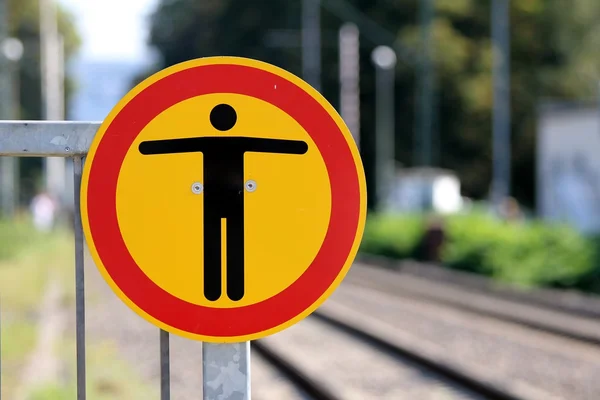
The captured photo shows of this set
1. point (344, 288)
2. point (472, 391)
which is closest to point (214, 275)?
point (472, 391)

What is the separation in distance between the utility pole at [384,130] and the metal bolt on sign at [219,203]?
1487 inches

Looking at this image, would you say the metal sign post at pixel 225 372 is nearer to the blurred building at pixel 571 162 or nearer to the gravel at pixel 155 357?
the gravel at pixel 155 357

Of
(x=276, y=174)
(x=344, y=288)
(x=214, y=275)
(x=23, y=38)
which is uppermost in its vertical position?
(x=23, y=38)

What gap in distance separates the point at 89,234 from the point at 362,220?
0.66m

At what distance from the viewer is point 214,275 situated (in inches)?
98.3

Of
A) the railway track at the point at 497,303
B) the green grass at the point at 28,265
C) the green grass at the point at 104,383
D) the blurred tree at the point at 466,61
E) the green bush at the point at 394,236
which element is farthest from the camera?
the blurred tree at the point at 466,61

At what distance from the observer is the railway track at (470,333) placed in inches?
327

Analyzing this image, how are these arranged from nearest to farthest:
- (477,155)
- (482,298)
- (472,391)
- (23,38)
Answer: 1. (472,391)
2. (482,298)
3. (477,155)
4. (23,38)

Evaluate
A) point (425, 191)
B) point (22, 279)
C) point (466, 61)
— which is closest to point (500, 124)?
point (425, 191)

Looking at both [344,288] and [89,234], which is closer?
[89,234]

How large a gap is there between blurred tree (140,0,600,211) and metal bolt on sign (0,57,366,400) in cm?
4481

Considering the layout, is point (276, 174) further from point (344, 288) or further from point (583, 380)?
point (344, 288)

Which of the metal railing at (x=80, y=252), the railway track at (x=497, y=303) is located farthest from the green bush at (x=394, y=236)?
the metal railing at (x=80, y=252)

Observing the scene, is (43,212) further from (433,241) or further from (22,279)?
(22,279)
